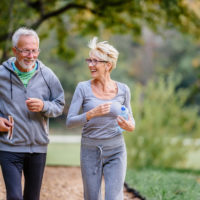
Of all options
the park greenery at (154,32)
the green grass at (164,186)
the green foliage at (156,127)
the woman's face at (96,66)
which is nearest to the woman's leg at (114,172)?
the woman's face at (96,66)

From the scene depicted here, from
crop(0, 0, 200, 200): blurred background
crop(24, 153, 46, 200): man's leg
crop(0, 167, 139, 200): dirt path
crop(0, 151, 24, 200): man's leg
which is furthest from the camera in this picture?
crop(0, 0, 200, 200): blurred background

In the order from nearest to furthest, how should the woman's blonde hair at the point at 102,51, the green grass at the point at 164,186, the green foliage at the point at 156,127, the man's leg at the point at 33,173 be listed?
the man's leg at the point at 33,173 → the woman's blonde hair at the point at 102,51 → the green grass at the point at 164,186 → the green foliage at the point at 156,127

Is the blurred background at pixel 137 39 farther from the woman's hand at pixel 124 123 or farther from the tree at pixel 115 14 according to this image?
the woman's hand at pixel 124 123

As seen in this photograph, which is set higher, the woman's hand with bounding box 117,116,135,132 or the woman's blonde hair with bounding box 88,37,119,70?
the woman's blonde hair with bounding box 88,37,119,70

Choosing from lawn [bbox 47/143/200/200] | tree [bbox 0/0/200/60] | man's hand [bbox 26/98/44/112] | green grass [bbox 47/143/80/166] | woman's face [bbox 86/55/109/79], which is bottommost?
green grass [bbox 47/143/80/166]

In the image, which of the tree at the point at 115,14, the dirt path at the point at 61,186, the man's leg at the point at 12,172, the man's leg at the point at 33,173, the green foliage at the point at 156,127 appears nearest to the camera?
the man's leg at the point at 12,172

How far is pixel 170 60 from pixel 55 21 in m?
25.6

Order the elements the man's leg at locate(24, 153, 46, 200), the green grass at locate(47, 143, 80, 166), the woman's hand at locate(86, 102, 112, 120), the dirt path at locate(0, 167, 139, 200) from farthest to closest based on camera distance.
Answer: the green grass at locate(47, 143, 80, 166)
the dirt path at locate(0, 167, 139, 200)
the man's leg at locate(24, 153, 46, 200)
the woman's hand at locate(86, 102, 112, 120)

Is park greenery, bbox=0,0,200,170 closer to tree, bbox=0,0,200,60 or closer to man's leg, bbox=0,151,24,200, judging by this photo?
tree, bbox=0,0,200,60

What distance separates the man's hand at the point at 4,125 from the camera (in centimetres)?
359

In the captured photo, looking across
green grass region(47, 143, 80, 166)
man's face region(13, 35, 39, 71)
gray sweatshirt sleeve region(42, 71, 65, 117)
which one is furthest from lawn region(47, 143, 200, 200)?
green grass region(47, 143, 80, 166)

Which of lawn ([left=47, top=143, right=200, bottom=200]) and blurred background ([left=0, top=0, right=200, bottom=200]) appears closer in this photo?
lawn ([left=47, top=143, right=200, bottom=200])

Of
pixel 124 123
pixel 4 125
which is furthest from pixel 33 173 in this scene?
pixel 124 123

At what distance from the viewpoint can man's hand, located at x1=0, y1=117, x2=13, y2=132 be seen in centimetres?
359
